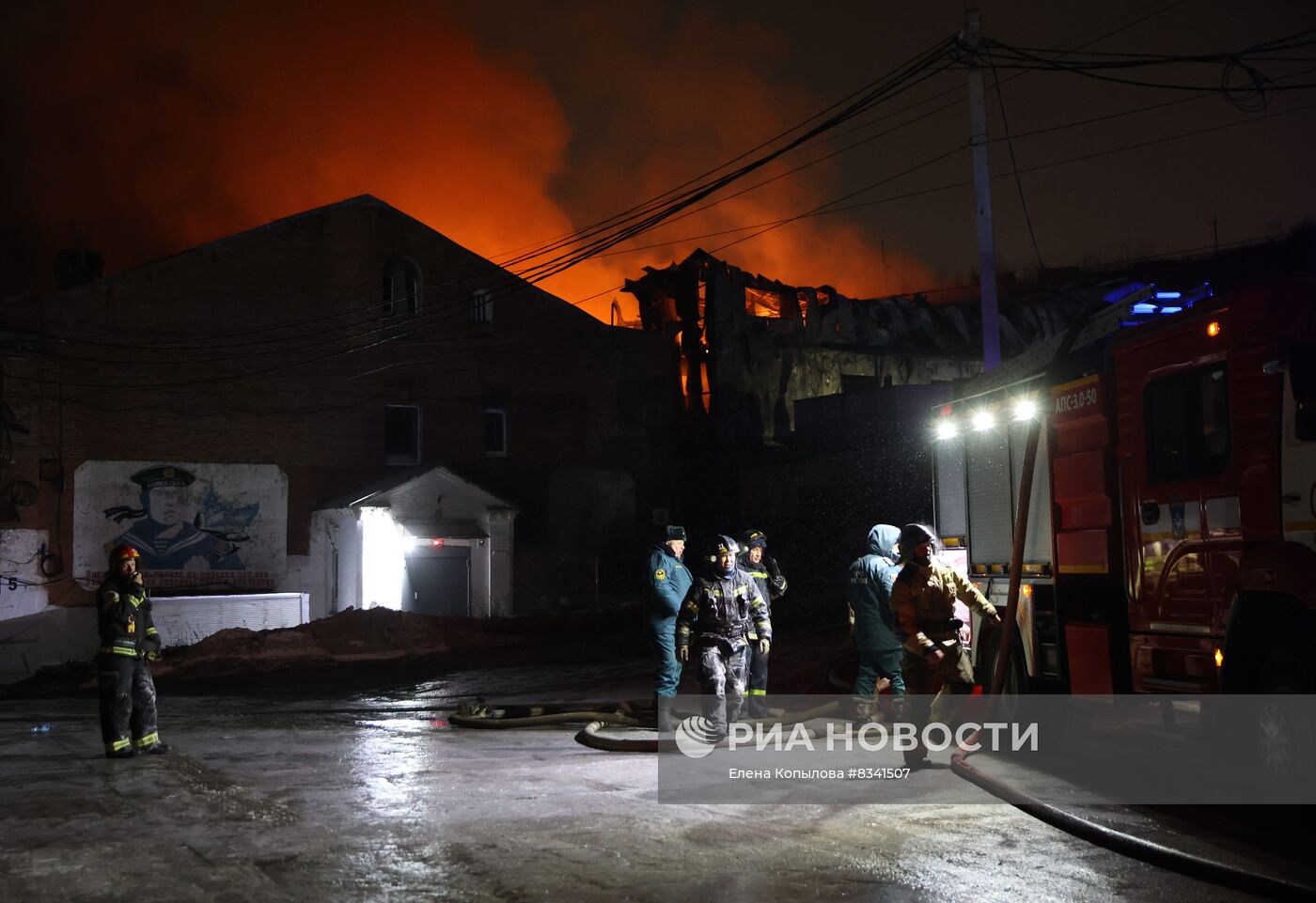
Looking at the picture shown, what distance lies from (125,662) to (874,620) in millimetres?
6487

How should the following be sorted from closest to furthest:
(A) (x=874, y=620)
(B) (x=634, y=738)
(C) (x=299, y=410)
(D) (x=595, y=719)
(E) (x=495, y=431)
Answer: (B) (x=634, y=738) < (A) (x=874, y=620) < (D) (x=595, y=719) < (C) (x=299, y=410) < (E) (x=495, y=431)

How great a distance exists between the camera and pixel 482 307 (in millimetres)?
32688

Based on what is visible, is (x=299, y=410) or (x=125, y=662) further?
(x=299, y=410)

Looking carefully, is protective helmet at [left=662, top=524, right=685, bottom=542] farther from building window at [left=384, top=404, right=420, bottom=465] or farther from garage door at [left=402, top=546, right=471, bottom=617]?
building window at [left=384, top=404, right=420, bottom=465]

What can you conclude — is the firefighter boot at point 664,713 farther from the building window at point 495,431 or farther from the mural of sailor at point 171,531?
the building window at point 495,431

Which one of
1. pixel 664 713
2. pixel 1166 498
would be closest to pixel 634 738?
pixel 664 713

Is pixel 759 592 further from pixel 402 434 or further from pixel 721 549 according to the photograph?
pixel 402 434

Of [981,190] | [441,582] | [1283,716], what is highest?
[981,190]

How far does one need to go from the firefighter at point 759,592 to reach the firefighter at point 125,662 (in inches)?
209

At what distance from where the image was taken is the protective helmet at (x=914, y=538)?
848 cm

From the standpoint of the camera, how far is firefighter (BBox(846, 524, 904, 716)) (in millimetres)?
10445

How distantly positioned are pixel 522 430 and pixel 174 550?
9604 millimetres

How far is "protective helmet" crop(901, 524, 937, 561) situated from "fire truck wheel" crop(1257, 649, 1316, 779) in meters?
2.29

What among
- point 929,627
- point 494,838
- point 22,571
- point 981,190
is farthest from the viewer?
point 22,571
